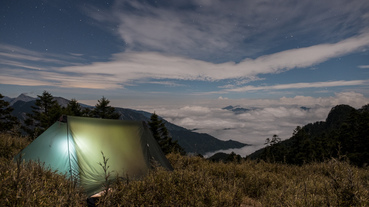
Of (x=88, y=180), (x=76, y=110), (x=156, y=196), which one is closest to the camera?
(x=156, y=196)

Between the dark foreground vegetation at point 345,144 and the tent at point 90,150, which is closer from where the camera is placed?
the tent at point 90,150

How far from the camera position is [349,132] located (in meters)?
41.5

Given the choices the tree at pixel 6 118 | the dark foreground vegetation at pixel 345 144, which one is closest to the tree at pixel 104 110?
the tree at pixel 6 118

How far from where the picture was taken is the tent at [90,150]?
6.48 m

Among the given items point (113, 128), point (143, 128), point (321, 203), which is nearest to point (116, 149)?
point (113, 128)

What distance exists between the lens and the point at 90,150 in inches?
276

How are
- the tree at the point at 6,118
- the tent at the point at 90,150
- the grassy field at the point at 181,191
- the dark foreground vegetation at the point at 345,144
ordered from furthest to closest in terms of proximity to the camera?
the tree at the point at 6,118 < the dark foreground vegetation at the point at 345,144 < the tent at the point at 90,150 < the grassy field at the point at 181,191

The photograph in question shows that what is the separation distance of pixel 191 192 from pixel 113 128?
15.5 feet

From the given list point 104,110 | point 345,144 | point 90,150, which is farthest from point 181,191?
point 345,144

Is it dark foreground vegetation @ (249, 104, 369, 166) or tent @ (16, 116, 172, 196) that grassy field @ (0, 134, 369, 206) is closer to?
tent @ (16, 116, 172, 196)

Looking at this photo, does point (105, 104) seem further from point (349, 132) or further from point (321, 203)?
point (349, 132)

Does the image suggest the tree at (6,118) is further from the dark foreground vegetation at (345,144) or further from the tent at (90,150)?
the dark foreground vegetation at (345,144)

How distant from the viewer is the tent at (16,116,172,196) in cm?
648

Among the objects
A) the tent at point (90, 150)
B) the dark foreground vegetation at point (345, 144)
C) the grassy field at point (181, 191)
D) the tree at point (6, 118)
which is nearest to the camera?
the grassy field at point (181, 191)
